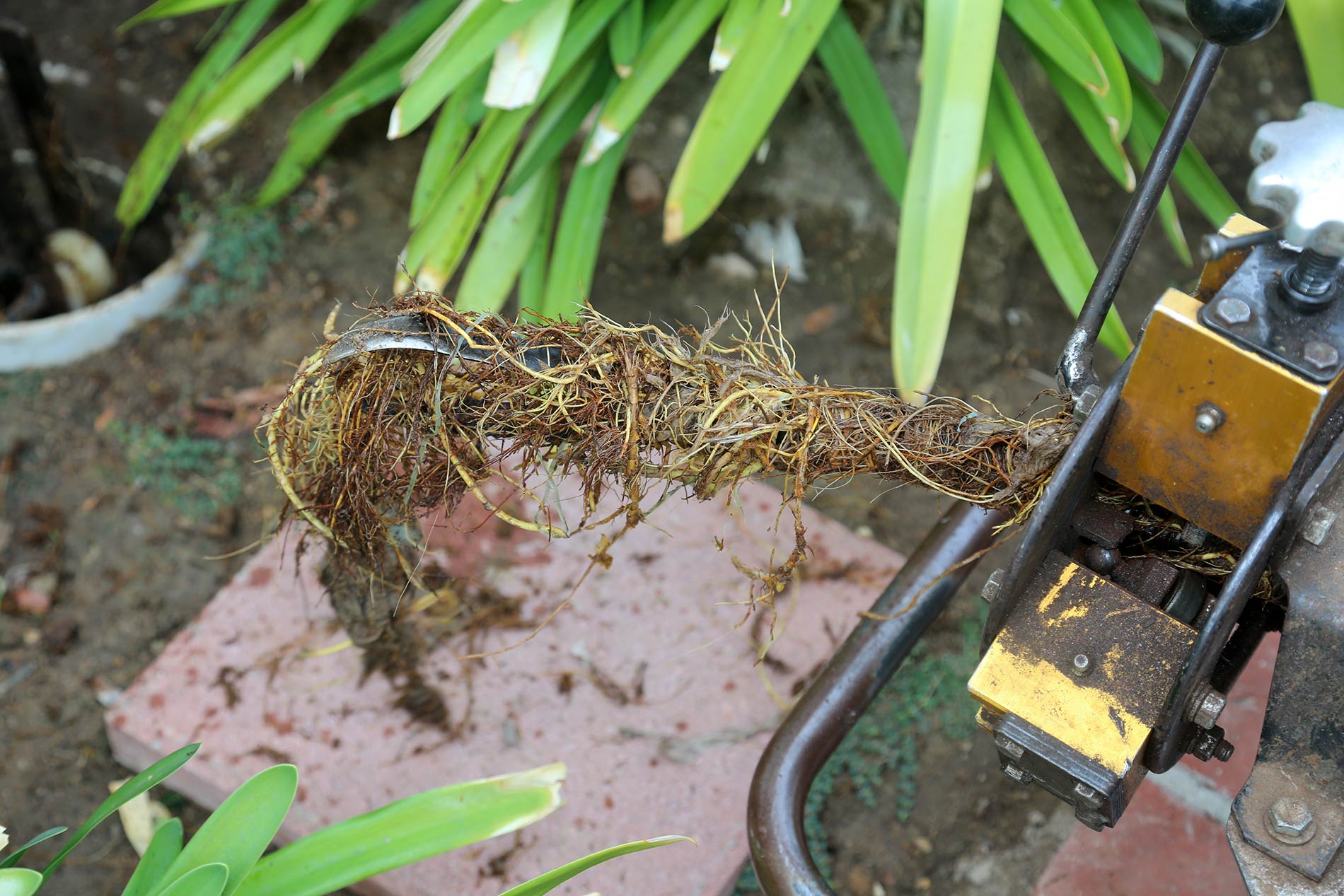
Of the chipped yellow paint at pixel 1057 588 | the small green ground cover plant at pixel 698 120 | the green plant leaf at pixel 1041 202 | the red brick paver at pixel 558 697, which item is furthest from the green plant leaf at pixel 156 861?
the green plant leaf at pixel 1041 202

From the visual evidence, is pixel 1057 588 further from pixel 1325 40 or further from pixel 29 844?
pixel 1325 40

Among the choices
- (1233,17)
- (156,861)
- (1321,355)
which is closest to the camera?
(1321,355)

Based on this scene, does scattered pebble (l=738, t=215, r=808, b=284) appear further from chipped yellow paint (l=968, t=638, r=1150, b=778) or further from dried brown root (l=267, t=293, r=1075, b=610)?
chipped yellow paint (l=968, t=638, r=1150, b=778)

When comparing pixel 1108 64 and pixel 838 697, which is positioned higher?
pixel 1108 64

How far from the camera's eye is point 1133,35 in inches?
66.0

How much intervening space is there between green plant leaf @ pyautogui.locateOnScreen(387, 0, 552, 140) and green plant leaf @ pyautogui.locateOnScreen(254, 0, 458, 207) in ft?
1.02

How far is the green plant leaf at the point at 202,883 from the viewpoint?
2.96 ft

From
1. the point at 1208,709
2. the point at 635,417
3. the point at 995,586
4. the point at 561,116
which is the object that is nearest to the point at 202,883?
the point at 635,417

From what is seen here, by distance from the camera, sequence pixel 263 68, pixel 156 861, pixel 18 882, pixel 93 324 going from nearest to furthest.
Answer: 1. pixel 18 882
2. pixel 156 861
3. pixel 263 68
4. pixel 93 324

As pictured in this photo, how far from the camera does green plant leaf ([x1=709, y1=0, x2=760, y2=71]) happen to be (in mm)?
1484

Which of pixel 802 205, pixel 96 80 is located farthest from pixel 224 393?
pixel 802 205

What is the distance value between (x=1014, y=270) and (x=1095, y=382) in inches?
54.2

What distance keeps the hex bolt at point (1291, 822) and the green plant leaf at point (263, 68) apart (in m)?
1.71

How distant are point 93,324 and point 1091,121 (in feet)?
5.60
